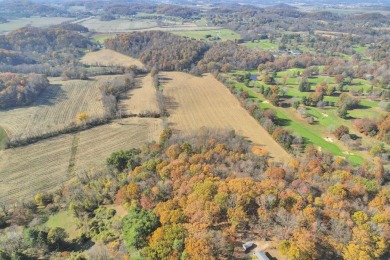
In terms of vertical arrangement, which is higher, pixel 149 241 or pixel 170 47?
pixel 170 47

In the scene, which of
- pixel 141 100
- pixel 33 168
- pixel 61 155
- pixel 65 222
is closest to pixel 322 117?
pixel 141 100

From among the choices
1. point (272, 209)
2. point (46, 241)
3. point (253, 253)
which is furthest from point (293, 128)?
point (46, 241)

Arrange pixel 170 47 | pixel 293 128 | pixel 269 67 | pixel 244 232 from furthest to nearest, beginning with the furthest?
pixel 170 47 < pixel 269 67 < pixel 293 128 < pixel 244 232

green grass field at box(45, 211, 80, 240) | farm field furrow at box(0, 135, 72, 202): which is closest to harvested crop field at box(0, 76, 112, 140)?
farm field furrow at box(0, 135, 72, 202)

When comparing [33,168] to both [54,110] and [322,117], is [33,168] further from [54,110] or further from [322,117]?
[322,117]

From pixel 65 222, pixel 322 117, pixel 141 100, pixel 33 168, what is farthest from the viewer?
pixel 141 100

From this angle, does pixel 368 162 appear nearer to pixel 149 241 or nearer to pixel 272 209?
pixel 272 209

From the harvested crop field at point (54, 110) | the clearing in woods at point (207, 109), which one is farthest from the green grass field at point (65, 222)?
the clearing in woods at point (207, 109)
